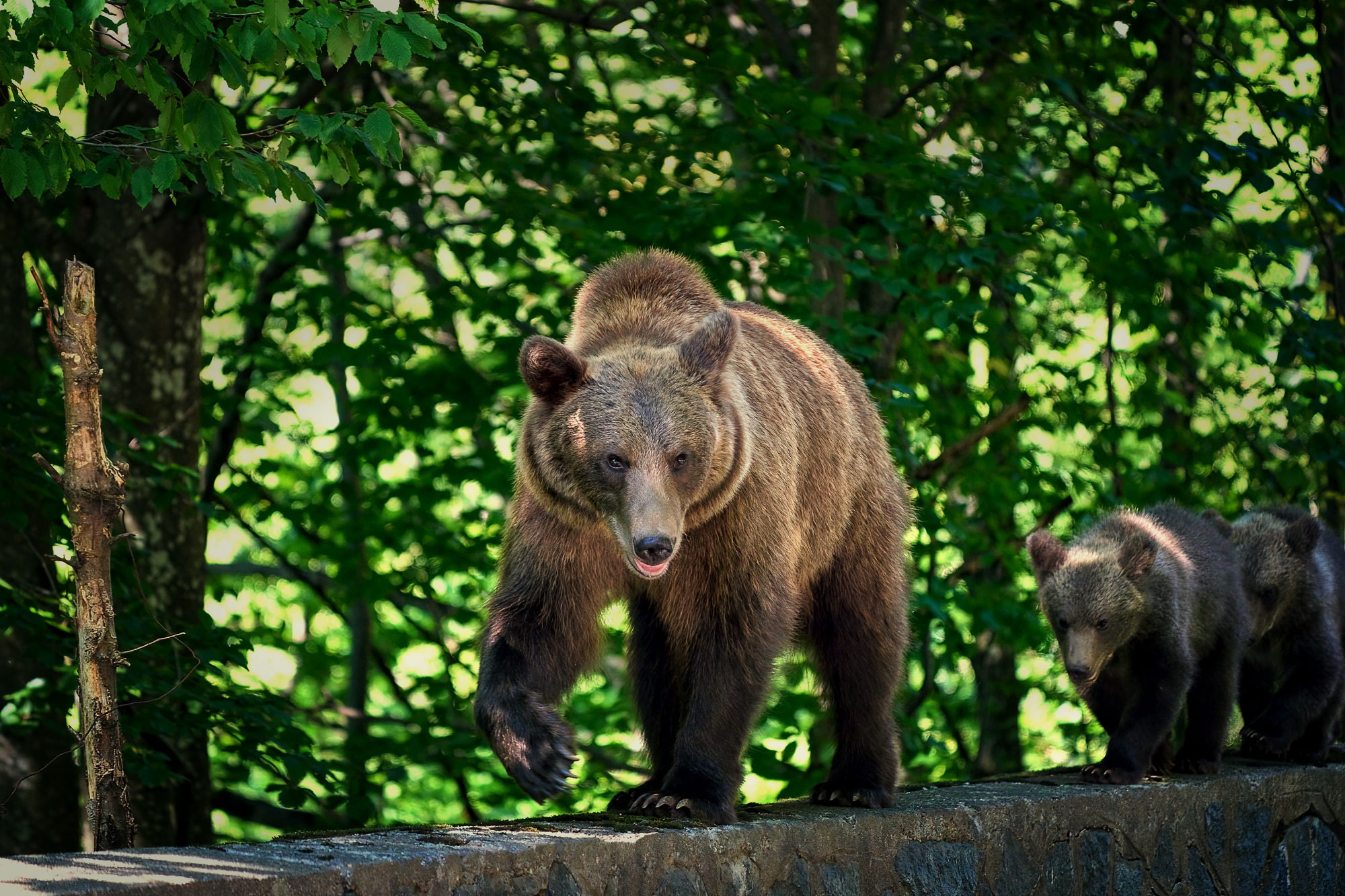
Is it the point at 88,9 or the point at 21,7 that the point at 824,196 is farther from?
the point at 21,7

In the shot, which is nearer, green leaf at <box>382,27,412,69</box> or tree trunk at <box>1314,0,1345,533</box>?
green leaf at <box>382,27,412,69</box>

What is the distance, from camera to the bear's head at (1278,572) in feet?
19.9

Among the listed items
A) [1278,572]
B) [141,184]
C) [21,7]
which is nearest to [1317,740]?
[1278,572]

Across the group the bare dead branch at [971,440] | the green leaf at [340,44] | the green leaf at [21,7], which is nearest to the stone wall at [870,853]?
the green leaf at [21,7]

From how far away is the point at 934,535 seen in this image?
24.6ft

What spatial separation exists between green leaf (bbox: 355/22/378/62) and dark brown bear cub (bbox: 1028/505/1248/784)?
133 inches

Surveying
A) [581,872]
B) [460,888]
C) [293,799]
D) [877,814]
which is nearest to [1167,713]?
[877,814]

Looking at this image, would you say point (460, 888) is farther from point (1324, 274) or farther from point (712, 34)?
point (1324, 274)

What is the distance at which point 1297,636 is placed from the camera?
609cm

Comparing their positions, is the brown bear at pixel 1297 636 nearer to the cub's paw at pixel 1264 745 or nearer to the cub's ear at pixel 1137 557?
the cub's paw at pixel 1264 745

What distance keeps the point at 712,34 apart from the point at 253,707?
5798mm

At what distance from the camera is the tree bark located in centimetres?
329

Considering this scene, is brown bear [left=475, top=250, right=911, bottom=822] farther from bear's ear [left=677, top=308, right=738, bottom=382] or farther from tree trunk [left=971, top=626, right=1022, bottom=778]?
tree trunk [left=971, top=626, right=1022, bottom=778]

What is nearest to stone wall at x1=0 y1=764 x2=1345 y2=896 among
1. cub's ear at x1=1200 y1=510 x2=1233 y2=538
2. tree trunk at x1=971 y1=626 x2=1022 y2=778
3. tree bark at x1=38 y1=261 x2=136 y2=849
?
tree bark at x1=38 y1=261 x2=136 y2=849
